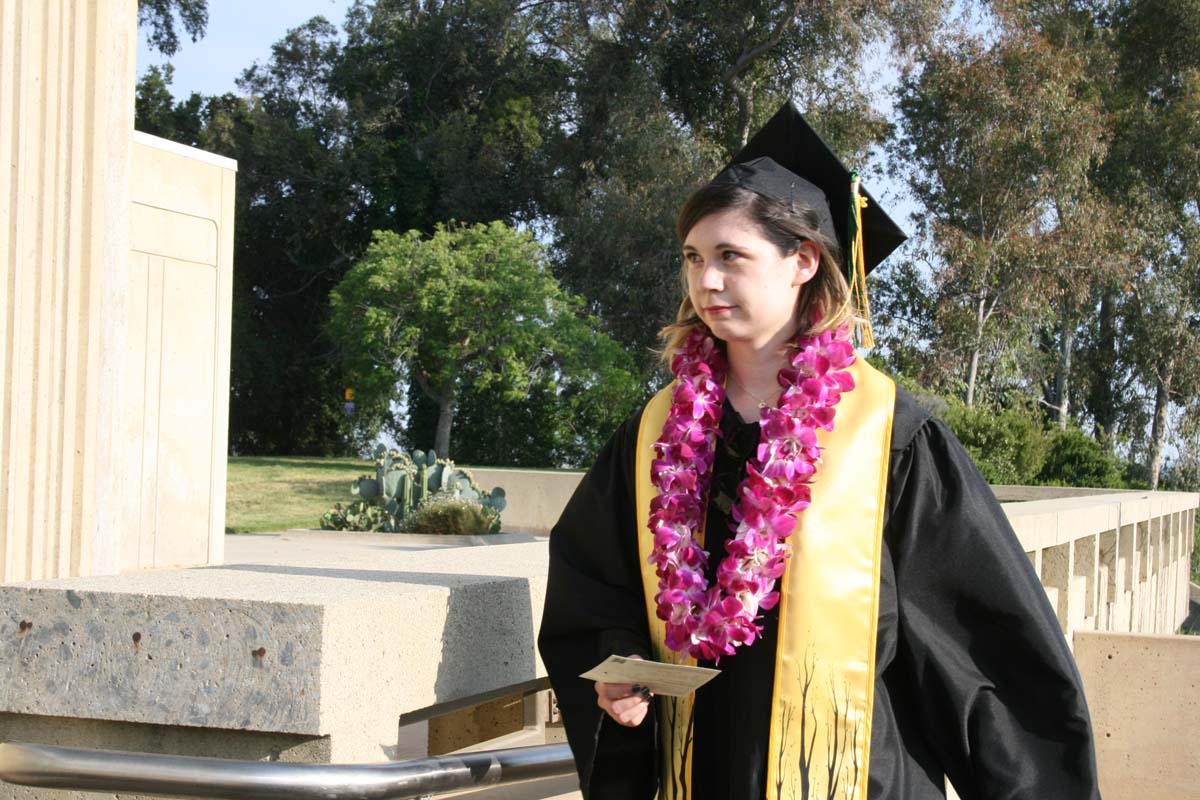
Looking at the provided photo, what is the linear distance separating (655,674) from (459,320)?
2094 centimetres

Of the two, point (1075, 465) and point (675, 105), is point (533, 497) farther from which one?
point (675, 105)

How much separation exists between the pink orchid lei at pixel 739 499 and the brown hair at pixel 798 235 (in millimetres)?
52

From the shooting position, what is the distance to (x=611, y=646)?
2.18 meters

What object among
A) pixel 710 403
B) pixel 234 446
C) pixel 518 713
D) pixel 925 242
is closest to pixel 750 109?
pixel 925 242

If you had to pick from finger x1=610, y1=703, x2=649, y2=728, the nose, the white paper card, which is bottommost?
finger x1=610, y1=703, x2=649, y2=728

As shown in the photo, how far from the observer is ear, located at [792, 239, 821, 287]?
2.27m

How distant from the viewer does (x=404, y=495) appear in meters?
12.3

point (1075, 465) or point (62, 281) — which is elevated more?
point (62, 281)

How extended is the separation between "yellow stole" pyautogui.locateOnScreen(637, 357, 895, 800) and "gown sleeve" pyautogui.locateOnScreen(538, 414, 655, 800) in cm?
11

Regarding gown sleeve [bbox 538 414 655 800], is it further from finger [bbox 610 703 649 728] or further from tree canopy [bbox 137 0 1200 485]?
tree canopy [bbox 137 0 1200 485]

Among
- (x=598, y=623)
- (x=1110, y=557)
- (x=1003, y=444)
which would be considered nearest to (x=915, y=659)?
(x=598, y=623)

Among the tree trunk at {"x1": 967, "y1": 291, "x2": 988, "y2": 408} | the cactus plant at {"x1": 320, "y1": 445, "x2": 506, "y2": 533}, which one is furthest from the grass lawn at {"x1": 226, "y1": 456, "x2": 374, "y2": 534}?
the tree trunk at {"x1": 967, "y1": 291, "x2": 988, "y2": 408}

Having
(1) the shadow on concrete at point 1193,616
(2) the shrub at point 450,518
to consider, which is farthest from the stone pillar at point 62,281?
(1) the shadow on concrete at point 1193,616

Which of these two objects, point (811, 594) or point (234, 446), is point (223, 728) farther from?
point (234, 446)
